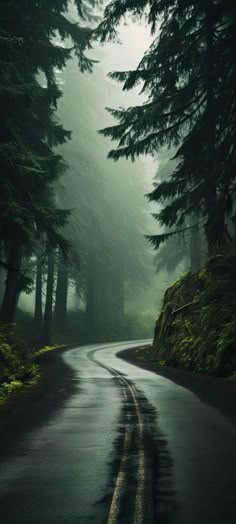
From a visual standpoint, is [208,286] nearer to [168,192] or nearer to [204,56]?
[168,192]

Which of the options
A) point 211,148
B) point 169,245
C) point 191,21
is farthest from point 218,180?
point 169,245

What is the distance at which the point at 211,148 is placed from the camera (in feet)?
60.1

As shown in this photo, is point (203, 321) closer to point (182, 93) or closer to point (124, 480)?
point (182, 93)

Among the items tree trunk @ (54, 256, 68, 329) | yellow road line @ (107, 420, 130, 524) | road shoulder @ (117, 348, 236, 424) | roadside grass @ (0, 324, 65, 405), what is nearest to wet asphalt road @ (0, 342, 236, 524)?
yellow road line @ (107, 420, 130, 524)

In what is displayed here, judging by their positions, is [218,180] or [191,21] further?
[191,21]

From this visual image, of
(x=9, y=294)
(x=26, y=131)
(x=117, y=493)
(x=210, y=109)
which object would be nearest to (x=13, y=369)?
(x=9, y=294)

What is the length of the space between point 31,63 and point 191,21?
22.1 ft

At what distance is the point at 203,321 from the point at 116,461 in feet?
39.6

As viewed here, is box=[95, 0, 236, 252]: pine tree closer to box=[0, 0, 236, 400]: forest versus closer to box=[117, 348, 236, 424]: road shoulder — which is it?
box=[0, 0, 236, 400]: forest

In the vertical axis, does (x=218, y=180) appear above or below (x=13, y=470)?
above

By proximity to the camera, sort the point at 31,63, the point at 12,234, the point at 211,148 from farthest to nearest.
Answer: the point at 31,63, the point at 211,148, the point at 12,234

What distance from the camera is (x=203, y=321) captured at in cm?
1778

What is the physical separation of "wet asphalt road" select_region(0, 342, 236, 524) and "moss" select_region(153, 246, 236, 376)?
4201 mm

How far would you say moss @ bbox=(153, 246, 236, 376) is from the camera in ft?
50.4
